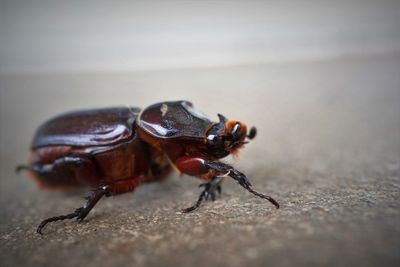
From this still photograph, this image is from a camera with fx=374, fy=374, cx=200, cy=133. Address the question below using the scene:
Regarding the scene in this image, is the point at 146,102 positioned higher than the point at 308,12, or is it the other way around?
the point at 308,12

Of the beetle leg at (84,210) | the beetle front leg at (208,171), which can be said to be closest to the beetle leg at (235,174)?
the beetle front leg at (208,171)

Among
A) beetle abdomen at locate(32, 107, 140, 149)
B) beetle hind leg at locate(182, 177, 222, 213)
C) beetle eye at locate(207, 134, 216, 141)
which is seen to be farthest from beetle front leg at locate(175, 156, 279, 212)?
beetle abdomen at locate(32, 107, 140, 149)

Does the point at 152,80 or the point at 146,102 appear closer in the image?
the point at 146,102

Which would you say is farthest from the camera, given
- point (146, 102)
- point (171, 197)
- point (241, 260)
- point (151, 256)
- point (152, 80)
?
point (152, 80)

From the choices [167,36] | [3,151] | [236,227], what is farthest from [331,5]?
[236,227]

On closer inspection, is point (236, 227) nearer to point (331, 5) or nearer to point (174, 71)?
point (174, 71)

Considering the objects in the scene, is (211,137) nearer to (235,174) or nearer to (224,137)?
(224,137)

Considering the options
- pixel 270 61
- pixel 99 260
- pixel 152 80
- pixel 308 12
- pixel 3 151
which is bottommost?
pixel 3 151
